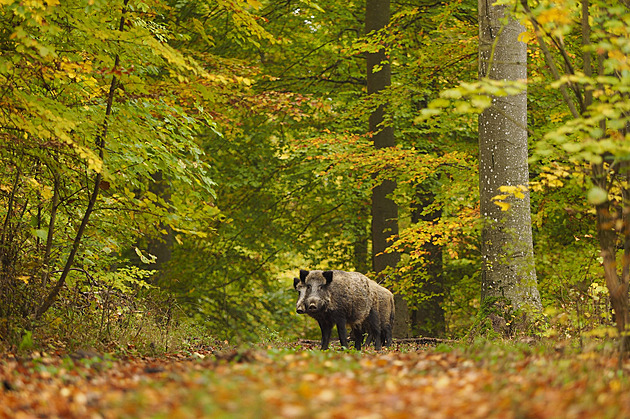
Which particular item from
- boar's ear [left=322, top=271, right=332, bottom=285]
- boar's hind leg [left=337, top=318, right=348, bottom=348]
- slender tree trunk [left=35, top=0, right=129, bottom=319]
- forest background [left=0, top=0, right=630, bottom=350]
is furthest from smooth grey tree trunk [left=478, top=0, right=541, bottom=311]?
slender tree trunk [left=35, top=0, right=129, bottom=319]

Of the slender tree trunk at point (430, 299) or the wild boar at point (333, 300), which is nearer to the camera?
the wild boar at point (333, 300)

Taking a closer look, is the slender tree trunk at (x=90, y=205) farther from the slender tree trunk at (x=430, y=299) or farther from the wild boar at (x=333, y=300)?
the slender tree trunk at (x=430, y=299)

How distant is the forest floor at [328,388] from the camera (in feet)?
11.3

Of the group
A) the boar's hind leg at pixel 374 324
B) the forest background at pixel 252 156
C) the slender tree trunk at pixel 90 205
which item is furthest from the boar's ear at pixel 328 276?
the slender tree trunk at pixel 90 205

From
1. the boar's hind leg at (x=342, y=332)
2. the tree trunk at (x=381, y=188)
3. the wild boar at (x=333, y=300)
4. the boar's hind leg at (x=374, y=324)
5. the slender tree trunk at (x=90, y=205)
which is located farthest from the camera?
the tree trunk at (x=381, y=188)

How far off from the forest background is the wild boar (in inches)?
79.5

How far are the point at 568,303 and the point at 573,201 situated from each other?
729cm

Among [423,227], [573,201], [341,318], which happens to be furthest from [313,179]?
[341,318]

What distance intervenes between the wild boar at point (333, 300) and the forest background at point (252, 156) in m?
2.02

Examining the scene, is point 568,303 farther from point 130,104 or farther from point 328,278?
point 130,104

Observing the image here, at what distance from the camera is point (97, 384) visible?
4809 mm

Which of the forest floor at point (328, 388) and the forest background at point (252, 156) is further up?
the forest background at point (252, 156)

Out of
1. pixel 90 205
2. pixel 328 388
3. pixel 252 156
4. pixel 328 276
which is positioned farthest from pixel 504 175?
pixel 252 156

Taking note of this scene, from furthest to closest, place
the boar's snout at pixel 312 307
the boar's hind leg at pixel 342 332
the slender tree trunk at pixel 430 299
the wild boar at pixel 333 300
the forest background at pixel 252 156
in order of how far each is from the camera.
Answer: the slender tree trunk at pixel 430 299 → the boar's hind leg at pixel 342 332 → the wild boar at pixel 333 300 → the boar's snout at pixel 312 307 → the forest background at pixel 252 156
